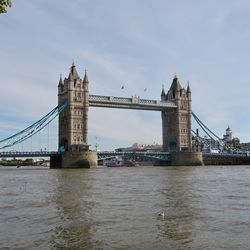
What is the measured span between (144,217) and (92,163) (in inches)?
2673

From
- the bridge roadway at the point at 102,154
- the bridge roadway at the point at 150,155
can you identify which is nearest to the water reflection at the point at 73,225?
the bridge roadway at the point at 102,154

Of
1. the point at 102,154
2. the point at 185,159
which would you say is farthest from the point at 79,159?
the point at 185,159

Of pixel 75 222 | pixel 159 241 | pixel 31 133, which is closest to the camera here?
pixel 159 241

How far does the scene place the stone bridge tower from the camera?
111688mm

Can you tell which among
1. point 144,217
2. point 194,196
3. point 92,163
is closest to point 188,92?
point 92,163

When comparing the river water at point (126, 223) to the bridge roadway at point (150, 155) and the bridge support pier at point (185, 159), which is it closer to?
the bridge roadway at point (150, 155)

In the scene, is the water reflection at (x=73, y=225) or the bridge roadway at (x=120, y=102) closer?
the water reflection at (x=73, y=225)

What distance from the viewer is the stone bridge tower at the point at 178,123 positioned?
112m

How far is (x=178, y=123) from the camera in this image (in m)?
111

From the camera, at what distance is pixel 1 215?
660 inches

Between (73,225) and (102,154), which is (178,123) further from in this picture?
(73,225)

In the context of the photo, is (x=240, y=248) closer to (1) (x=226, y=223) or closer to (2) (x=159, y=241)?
(2) (x=159, y=241)

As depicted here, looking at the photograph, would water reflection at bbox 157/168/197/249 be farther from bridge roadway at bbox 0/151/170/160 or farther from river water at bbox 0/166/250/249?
bridge roadway at bbox 0/151/170/160

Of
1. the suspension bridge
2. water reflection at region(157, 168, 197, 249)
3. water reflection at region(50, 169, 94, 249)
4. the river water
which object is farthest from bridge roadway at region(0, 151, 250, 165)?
water reflection at region(157, 168, 197, 249)
